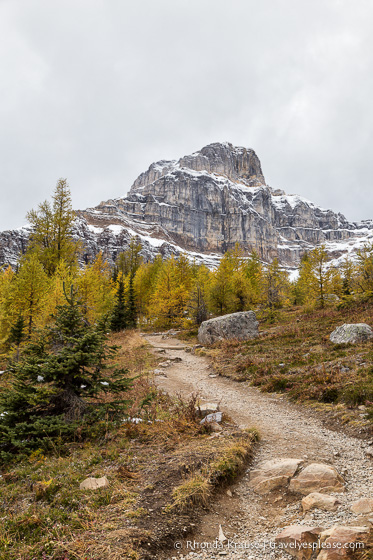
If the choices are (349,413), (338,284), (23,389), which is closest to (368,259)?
(338,284)

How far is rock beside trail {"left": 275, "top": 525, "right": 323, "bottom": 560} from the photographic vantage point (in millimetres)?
2812

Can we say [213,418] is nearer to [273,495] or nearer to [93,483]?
[273,495]

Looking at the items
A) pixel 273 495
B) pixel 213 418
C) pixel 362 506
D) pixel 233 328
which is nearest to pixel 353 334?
pixel 233 328

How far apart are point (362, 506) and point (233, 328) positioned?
1670 centimetres

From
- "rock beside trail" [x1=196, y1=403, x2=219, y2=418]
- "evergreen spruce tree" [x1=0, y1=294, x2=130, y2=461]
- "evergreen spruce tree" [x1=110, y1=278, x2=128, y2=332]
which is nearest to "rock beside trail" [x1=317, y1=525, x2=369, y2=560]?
"rock beside trail" [x1=196, y1=403, x2=219, y2=418]

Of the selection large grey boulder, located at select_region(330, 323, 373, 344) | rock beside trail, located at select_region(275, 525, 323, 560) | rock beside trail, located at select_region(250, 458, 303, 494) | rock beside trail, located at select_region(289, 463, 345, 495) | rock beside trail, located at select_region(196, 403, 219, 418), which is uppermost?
large grey boulder, located at select_region(330, 323, 373, 344)

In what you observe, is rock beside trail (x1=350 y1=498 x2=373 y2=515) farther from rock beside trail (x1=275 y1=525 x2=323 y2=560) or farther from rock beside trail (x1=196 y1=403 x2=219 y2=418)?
rock beside trail (x1=196 y1=403 x2=219 y2=418)

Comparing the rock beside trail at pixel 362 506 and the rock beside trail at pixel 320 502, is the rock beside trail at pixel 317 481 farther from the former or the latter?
the rock beside trail at pixel 362 506

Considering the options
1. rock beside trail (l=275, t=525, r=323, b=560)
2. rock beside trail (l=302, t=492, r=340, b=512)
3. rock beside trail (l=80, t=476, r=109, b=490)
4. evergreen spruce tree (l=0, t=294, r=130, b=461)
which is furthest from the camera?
evergreen spruce tree (l=0, t=294, r=130, b=461)

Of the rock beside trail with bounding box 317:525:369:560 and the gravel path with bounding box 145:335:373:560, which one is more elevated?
the rock beside trail with bounding box 317:525:369:560

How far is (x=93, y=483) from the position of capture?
435 centimetres

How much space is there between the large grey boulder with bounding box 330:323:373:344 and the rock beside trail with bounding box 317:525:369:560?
37.3 feet

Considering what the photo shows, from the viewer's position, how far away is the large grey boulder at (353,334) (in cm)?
1250

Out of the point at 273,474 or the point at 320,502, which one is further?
the point at 273,474
